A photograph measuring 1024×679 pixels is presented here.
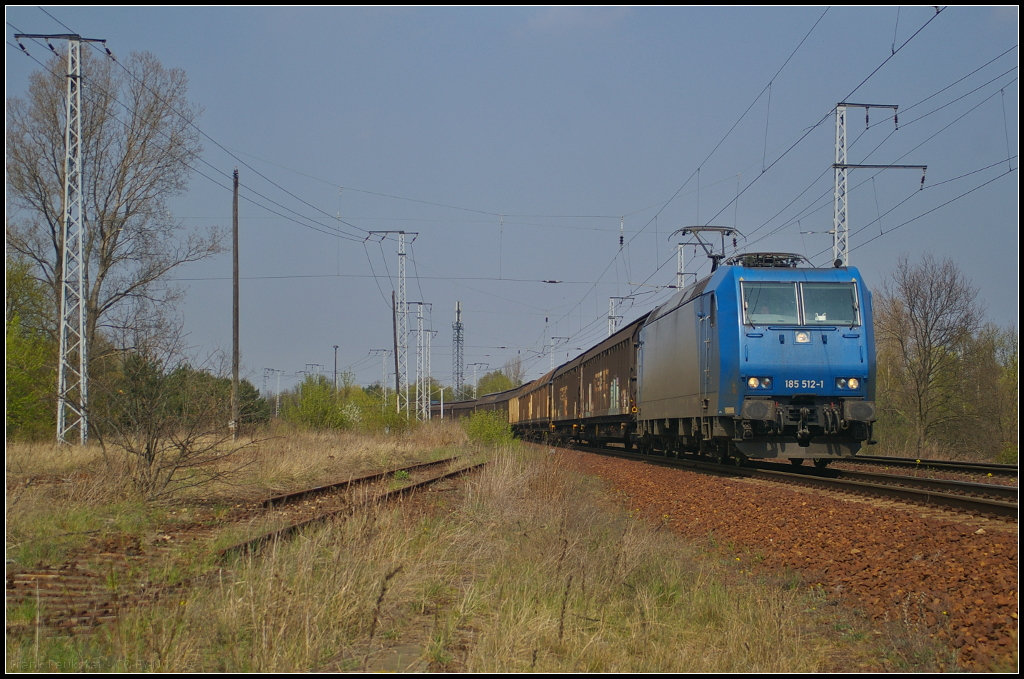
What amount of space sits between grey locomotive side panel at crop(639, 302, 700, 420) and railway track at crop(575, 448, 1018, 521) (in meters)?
1.60

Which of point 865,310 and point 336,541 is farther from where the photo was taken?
point 865,310

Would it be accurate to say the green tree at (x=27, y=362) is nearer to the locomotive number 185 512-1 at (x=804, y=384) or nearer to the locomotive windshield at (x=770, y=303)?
the locomotive windshield at (x=770, y=303)

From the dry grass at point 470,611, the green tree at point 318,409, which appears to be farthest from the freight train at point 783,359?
the green tree at point 318,409

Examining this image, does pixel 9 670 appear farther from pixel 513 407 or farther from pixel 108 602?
pixel 513 407

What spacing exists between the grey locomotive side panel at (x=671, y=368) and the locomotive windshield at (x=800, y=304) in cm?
188

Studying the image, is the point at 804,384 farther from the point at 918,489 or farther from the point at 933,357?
the point at 933,357

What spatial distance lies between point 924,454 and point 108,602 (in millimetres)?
24945

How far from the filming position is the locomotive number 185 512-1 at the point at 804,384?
1356 cm

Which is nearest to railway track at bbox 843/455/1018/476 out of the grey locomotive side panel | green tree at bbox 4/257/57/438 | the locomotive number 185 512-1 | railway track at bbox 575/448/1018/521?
railway track at bbox 575/448/1018/521

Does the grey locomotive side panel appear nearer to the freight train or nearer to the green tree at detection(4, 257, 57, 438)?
the freight train

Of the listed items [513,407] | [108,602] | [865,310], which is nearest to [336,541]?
[108,602]

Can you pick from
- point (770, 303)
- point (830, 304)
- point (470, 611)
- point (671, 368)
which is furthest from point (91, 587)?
point (671, 368)

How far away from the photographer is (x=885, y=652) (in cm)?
501

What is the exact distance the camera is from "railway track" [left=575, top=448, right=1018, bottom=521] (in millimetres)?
9039
